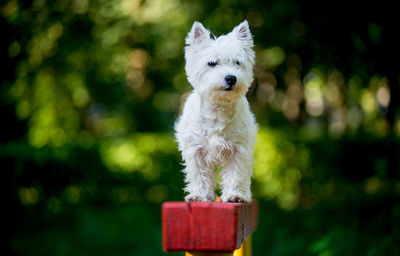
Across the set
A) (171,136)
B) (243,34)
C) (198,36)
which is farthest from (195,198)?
(171,136)

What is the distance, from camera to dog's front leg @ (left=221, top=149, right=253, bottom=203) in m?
2.85

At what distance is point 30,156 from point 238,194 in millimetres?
8562

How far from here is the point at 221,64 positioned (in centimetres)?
296

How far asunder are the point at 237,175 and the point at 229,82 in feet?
1.92

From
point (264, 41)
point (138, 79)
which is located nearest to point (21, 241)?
point (264, 41)

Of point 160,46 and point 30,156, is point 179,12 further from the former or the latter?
point 30,156

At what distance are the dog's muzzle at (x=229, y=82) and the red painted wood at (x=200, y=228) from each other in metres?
1.15

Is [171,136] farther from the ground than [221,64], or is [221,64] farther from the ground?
[171,136]

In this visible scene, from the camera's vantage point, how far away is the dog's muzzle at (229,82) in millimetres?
2818

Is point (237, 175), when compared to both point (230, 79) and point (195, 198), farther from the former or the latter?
point (230, 79)

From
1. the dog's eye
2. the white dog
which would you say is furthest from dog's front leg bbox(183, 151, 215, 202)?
the dog's eye

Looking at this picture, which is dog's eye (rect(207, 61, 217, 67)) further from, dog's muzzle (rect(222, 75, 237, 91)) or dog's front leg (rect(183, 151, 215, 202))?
dog's front leg (rect(183, 151, 215, 202))

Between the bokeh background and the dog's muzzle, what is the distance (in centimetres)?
387

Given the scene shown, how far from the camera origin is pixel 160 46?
13391 mm
